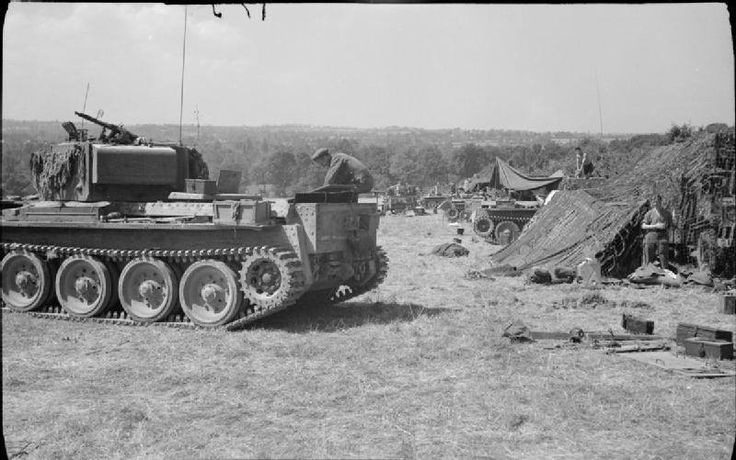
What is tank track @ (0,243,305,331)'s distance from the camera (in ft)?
30.4

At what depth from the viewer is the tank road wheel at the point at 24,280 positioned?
10.9 meters

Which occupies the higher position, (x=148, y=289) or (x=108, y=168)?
(x=108, y=168)

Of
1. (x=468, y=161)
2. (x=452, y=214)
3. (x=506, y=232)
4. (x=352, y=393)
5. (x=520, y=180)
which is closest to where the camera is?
(x=352, y=393)

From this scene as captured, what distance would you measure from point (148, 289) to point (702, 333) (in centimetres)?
734

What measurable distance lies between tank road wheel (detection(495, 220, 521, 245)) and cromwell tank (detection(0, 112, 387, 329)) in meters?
12.5

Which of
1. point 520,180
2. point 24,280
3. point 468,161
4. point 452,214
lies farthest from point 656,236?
point 468,161

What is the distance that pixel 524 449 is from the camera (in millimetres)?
5145

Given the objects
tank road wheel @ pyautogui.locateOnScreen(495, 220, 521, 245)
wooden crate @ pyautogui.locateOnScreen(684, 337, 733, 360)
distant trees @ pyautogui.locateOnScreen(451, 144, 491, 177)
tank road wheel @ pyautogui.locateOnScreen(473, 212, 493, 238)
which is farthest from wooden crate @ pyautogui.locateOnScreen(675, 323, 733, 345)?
distant trees @ pyautogui.locateOnScreen(451, 144, 491, 177)

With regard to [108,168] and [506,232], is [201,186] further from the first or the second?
[506,232]

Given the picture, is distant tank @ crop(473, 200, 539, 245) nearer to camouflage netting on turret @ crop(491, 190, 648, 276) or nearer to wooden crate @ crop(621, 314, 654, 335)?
camouflage netting on turret @ crop(491, 190, 648, 276)

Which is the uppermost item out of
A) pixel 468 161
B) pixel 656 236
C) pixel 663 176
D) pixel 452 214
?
pixel 468 161

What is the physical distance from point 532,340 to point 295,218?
3527mm

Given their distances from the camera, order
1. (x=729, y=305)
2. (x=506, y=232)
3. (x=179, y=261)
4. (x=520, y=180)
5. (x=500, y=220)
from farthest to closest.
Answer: (x=520, y=180) < (x=500, y=220) < (x=506, y=232) < (x=729, y=305) < (x=179, y=261)

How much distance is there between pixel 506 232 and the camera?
77.9ft
